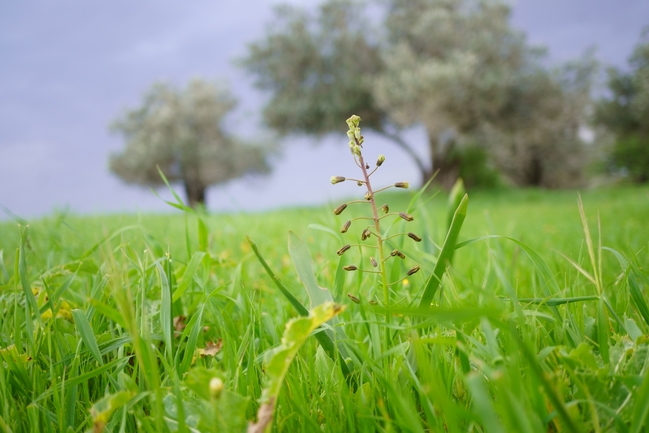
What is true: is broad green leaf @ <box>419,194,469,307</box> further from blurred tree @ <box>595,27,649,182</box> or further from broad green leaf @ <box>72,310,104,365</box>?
blurred tree @ <box>595,27,649,182</box>

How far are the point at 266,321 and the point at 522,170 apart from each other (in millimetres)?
31514

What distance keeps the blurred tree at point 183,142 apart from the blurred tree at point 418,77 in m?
5.43

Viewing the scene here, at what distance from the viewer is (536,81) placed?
1664 cm

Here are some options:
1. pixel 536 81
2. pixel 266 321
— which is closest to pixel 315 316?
pixel 266 321

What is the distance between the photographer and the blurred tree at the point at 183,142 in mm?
22719

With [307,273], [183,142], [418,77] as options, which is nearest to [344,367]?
[307,273]

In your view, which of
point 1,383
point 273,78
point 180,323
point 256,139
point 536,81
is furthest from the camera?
point 256,139

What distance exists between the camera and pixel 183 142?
22391mm

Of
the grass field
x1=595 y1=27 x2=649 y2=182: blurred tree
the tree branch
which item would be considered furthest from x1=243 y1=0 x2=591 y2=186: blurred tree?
the grass field

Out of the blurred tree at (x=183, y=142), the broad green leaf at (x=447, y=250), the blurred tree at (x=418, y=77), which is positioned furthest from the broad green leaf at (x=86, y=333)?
the blurred tree at (x=183, y=142)

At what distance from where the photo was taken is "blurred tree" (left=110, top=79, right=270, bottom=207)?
2272 cm

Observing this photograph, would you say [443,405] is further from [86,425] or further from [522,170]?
[522,170]

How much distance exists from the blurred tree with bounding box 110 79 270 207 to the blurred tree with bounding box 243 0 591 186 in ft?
17.8

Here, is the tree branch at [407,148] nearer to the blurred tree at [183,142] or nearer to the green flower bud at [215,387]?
the blurred tree at [183,142]
